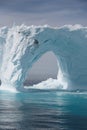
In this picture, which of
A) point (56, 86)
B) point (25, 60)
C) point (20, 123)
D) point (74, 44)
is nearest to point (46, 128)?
point (20, 123)

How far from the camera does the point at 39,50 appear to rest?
162ft

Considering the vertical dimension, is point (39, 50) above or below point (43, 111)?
above

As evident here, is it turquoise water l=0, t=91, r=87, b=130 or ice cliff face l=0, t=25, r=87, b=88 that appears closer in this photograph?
turquoise water l=0, t=91, r=87, b=130

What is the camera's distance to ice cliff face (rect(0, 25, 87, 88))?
48094mm

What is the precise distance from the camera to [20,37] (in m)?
49.1

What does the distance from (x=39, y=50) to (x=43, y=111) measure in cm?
1529

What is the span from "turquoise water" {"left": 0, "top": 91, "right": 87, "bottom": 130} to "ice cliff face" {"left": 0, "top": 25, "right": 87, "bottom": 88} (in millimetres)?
2828

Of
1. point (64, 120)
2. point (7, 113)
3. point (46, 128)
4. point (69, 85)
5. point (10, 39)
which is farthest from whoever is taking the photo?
point (69, 85)

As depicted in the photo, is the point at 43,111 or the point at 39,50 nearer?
the point at 43,111

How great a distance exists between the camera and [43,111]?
35.0m

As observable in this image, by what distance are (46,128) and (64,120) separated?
314cm

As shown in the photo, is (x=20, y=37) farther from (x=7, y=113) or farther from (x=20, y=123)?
(x=20, y=123)

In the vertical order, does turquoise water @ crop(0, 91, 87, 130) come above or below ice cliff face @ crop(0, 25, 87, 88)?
below

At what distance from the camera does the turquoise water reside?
29.0m
